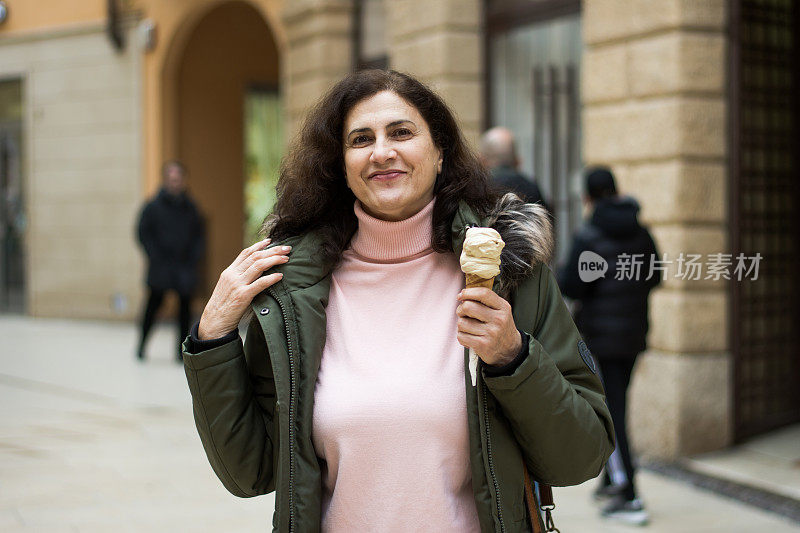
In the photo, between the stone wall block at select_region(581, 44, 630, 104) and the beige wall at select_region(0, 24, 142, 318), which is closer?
the stone wall block at select_region(581, 44, 630, 104)

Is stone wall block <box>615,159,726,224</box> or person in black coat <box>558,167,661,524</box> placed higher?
stone wall block <box>615,159,726,224</box>

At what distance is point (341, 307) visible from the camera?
234 centimetres

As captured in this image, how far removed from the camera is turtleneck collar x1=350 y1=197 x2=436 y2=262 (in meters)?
2.34

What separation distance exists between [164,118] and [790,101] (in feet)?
31.9

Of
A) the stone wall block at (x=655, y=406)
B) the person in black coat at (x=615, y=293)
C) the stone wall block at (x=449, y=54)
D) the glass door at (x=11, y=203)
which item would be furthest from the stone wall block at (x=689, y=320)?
the glass door at (x=11, y=203)

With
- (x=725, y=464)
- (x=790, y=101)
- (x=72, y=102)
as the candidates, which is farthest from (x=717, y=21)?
(x=72, y=102)

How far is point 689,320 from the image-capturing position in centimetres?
657

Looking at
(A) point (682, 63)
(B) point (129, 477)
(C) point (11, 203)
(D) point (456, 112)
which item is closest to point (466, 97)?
(A) point (682, 63)

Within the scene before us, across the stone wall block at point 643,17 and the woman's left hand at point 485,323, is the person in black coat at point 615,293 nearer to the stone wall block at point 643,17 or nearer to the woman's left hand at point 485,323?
the stone wall block at point 643,17

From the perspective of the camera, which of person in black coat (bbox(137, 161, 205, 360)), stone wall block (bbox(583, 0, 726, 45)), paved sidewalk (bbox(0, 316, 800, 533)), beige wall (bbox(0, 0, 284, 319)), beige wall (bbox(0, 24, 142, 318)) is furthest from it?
beige wall (bbox(0, 24, 142, 318))

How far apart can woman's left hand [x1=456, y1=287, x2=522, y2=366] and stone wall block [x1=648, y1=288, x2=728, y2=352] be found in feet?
15.7

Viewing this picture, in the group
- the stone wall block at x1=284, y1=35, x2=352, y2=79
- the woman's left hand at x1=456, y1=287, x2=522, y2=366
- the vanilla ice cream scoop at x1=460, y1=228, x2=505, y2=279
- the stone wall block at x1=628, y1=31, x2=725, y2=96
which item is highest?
the stone wall block at x1=284, y1=35, x2=352, y2=79

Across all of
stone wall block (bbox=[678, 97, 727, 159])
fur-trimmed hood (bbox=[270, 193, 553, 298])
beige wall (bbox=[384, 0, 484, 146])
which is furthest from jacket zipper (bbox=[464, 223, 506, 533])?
beige wall (bbox=[384, 0, 484, 146])

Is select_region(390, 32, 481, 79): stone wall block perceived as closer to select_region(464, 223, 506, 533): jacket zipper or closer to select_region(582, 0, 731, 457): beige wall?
select_region(582, 0, 731, 457): beige wall
